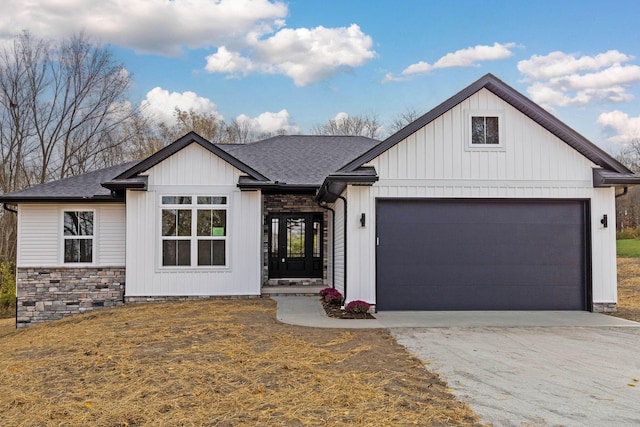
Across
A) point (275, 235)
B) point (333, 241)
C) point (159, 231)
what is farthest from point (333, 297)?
point (159, 231)

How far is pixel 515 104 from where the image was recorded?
10.3 metres

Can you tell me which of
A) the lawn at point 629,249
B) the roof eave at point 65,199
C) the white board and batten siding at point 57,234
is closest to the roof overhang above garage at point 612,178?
the roof eave at point 65,199

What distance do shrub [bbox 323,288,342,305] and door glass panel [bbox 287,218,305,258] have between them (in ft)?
10.1

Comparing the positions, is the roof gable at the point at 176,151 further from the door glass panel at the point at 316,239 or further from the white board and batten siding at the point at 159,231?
the door glass panel at the point at 316,239

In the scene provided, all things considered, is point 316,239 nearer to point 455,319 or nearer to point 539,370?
point 455,319

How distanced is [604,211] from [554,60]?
524 inches

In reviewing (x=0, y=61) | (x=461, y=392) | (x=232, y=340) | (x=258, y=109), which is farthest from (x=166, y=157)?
(x=258, y=109)

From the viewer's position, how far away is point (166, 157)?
1217 centimetres

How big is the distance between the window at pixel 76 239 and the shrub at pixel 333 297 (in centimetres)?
630

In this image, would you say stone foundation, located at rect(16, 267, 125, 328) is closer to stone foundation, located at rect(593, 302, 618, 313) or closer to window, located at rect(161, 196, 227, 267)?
window, located at rect(161, 196, 227, 267)

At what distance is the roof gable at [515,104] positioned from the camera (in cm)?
999

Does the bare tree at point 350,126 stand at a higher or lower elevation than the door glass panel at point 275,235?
higher

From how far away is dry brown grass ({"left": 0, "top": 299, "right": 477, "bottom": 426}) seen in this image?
4.23m

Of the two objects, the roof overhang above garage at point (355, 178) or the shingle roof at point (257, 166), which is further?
the shingle roof at point (257, 166)
